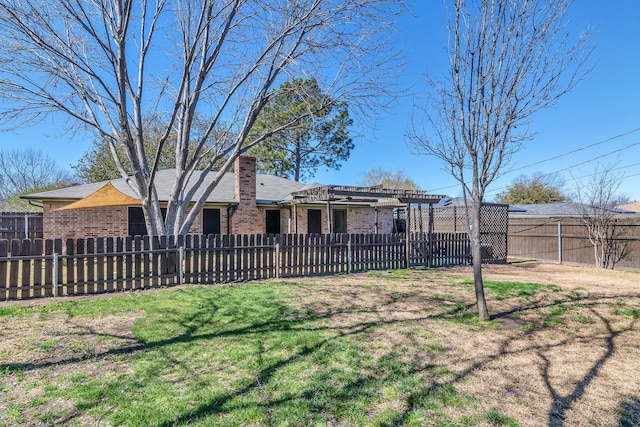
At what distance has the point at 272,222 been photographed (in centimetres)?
1662

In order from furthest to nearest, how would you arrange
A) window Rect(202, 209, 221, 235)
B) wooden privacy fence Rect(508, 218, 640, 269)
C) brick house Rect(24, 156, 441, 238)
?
window Rect(202, 209, 221, 235)
brick house Rect(24, 156, 441, 238)
wooden privacy fence Rect(508, 218, 640, 269)

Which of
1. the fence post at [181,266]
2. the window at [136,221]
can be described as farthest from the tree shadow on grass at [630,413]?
the window at [136,221]

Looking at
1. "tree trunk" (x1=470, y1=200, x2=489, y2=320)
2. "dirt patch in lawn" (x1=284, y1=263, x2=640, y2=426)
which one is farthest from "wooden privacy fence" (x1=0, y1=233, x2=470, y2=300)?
"tree trunk" (x1=470, y1=200, x2=489, y2=320)

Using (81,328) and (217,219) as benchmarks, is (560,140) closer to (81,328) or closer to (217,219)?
(217,219)

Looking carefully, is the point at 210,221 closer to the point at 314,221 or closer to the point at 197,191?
the point at 197,191

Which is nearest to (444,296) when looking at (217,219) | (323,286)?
(323,286)

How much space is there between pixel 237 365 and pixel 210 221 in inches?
481

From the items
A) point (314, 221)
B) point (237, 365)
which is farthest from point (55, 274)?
point (314, 221)

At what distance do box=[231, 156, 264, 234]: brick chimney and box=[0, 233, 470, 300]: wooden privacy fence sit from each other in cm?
610

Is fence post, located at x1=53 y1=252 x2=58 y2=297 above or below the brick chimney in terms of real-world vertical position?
below

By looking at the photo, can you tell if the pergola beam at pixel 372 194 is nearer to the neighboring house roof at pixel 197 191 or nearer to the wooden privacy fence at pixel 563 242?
the neighboring house roof at pixel 197 191

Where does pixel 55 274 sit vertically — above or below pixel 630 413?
above

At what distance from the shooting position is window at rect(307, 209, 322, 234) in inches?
664

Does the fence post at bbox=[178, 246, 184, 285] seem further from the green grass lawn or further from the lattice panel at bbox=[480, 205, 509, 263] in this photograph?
the lattice panel at bbox=[480, 205, 509, 263]
